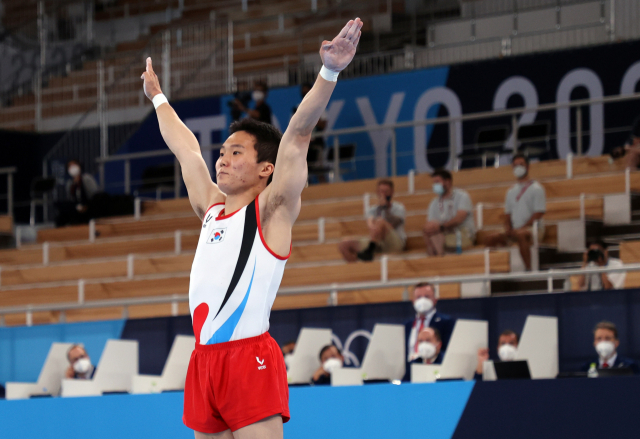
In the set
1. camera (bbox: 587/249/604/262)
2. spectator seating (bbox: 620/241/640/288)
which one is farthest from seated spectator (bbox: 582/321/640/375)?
spectator seating (bbox: 620/241/640/288)

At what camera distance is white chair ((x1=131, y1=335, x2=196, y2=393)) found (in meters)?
9.05

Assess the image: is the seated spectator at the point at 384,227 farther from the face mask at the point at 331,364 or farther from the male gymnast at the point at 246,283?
the male gymnast at the point at 246,283

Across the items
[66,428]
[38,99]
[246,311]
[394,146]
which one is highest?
[38,99]

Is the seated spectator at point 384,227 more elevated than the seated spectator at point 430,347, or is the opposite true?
the seated spectator at point 384,227

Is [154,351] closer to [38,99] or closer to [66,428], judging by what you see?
[66,428]

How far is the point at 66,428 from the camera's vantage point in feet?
23.2

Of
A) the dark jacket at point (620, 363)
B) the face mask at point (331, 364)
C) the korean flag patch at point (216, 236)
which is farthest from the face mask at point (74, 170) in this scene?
the korean flag patch at point (216, 236)

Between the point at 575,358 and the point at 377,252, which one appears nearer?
the point at 575,358

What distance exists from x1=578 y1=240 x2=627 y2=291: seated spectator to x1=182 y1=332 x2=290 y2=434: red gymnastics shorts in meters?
5.81

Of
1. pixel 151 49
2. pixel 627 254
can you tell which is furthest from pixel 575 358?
pixel 151 49

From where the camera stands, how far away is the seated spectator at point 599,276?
931cm

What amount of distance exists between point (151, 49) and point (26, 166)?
3.35 meters

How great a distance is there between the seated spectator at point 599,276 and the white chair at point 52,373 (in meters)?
5.08

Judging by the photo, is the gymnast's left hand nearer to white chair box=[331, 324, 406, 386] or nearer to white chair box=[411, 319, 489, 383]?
white chair box=[411, 319, 489, 383]
